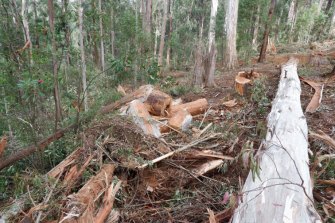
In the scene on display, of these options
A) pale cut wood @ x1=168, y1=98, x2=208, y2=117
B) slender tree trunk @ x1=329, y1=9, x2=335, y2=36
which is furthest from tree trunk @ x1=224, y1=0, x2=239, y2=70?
slender tree trunk @ x1=329, y1=9, x2=335, y2=36

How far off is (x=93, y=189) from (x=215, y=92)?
4.84m

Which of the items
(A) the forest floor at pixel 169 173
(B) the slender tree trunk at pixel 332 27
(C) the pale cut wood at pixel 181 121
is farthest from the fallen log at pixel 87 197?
(B) the slender tree trunk at pixel 332 27

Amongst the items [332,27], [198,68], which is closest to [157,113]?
[198,68]

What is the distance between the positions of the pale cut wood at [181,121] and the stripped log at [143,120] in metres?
0.30

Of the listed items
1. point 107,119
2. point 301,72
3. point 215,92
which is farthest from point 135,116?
point 301,72

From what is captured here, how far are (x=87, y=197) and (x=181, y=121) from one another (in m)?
2.21

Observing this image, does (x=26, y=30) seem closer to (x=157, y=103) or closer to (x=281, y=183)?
(x=157, y=103)

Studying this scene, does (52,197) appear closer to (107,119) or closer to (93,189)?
(93,189)

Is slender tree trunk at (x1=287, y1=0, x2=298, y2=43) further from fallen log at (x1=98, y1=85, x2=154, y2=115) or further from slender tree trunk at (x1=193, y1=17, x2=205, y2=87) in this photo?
fallen log at (x1=98, y1=85, x2=154, y2=115)

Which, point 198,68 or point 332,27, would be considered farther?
point 332,27

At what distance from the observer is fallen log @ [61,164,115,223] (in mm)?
2094

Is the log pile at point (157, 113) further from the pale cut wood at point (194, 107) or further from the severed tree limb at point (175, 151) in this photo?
the severed tree limb at point (175, 151)

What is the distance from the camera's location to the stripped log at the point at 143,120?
3.76 metres

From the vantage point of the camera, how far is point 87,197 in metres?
2.40
